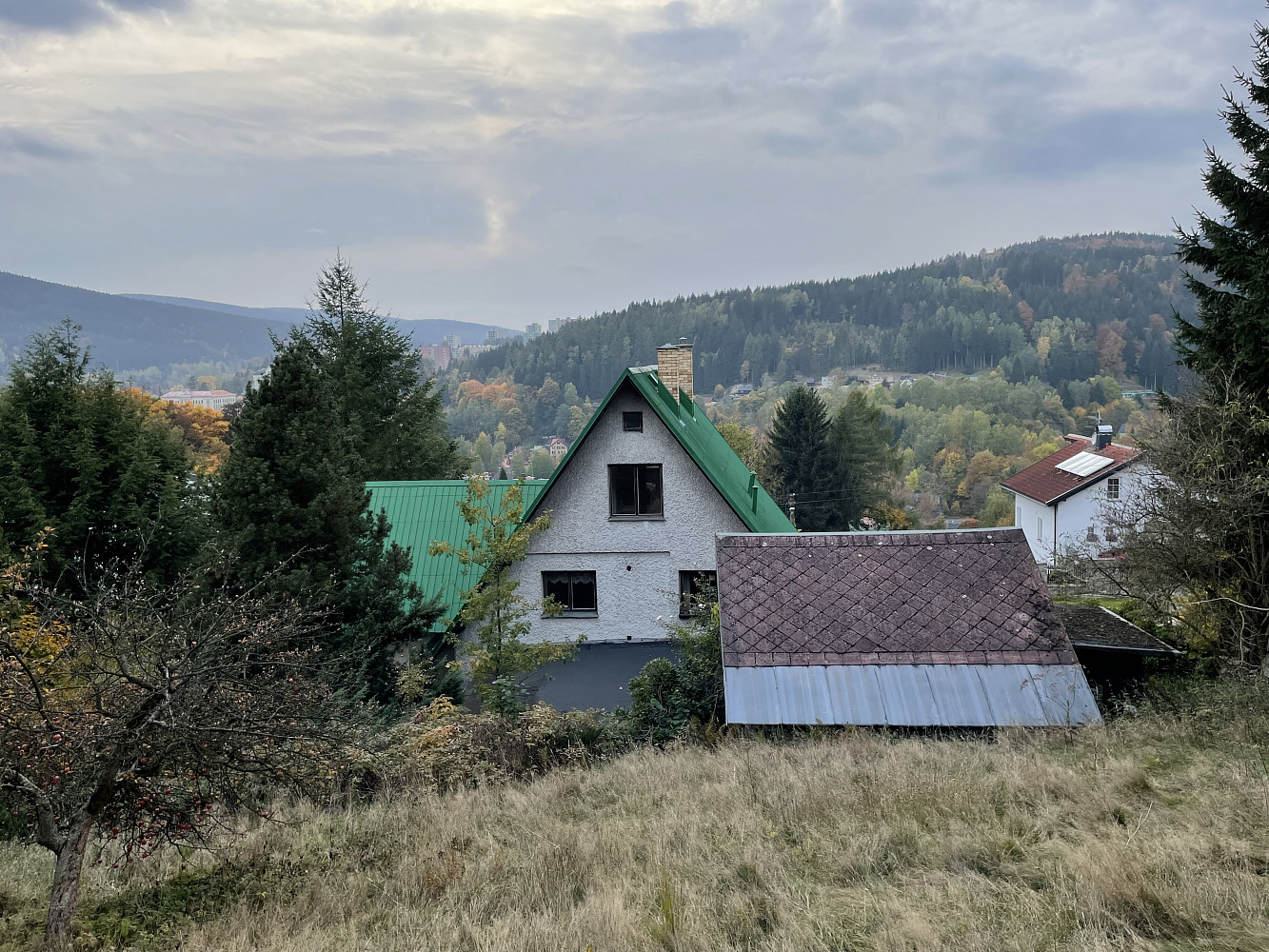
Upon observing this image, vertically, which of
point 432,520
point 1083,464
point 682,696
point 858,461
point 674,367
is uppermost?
point 674,367

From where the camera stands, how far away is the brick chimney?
74.7ft

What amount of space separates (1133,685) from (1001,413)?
132422 millimetres

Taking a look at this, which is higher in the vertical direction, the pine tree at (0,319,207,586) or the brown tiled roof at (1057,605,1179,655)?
the pine tree at (0,319,207,586)

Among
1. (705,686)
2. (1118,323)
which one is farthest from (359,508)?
(1118,323)

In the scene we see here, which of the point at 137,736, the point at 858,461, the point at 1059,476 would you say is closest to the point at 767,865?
the point at 137,736

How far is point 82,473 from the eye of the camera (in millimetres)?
22062

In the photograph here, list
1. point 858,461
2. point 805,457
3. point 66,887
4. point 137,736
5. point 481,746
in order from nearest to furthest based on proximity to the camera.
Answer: point 137,736 < point 66,887 < point 481,746 < point 805,457 < point 858,461

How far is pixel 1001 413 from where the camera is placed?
13450 centimetres

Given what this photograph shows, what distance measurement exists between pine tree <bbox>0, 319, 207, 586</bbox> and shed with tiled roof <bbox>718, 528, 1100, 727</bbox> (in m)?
16.2

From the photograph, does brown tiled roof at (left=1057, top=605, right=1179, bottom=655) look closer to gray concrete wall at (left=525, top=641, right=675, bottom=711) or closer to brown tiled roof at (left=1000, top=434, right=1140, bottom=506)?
gray concrete wall at (left=525, top=641, right=675, bottom=711)

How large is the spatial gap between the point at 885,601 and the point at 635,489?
7.78 meters

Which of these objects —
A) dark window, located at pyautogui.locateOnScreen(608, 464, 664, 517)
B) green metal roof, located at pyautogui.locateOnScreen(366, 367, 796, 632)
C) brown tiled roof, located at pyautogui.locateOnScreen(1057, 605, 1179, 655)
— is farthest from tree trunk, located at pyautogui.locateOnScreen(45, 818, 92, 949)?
dark window, located at pyautogui.locateOnScreen(608, 464, 664, 517)

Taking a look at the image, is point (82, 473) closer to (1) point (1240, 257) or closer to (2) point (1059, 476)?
(1) point (1240, 257)

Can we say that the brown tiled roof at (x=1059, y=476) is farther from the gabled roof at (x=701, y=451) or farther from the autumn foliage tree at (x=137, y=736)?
the autumn foliage tree at (x=137, y=736)
